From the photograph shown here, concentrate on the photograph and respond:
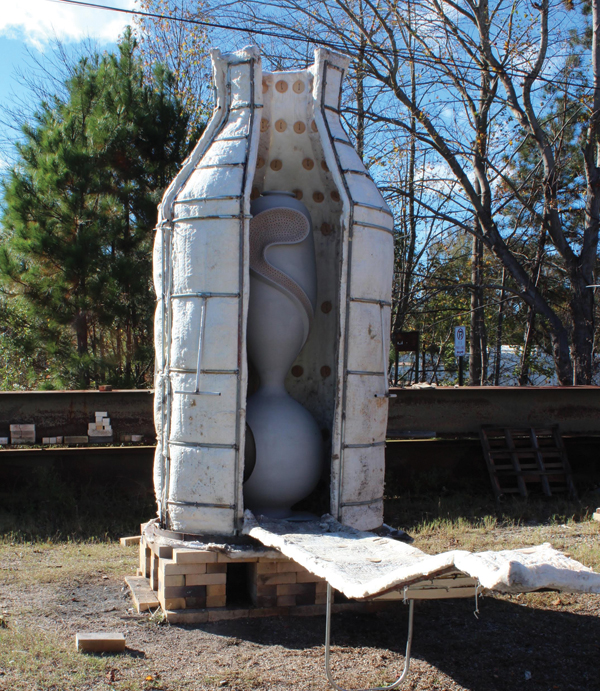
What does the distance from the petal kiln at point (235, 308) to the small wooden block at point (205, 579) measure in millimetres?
274

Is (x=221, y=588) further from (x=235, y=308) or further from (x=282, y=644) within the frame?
(x=235, y=308)

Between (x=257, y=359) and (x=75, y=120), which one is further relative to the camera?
(x=75, y=120)

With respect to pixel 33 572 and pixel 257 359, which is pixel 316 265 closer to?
pixel 257 359

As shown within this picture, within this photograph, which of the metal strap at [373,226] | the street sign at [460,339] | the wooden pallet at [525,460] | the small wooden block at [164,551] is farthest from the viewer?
the street sign at [460,339]

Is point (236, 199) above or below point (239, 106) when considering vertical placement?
below

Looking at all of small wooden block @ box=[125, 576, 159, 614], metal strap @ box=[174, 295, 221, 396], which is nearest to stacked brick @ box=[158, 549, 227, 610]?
small wooden block @ box=[125, 576, 159, 614]

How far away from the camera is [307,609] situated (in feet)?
16.1

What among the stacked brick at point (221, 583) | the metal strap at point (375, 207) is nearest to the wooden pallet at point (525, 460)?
the stacked brick at point (221, 583)

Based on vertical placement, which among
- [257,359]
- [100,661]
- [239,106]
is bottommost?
[100,661]

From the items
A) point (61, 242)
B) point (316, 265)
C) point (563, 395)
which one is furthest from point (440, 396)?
point (61, 242)

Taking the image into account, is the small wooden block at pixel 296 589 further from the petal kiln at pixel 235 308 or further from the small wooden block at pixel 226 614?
the petal kiln at pixel 235 308

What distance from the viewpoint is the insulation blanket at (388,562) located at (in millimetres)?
2824

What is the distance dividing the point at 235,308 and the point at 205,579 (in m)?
1.82

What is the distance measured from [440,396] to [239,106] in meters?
4.75
